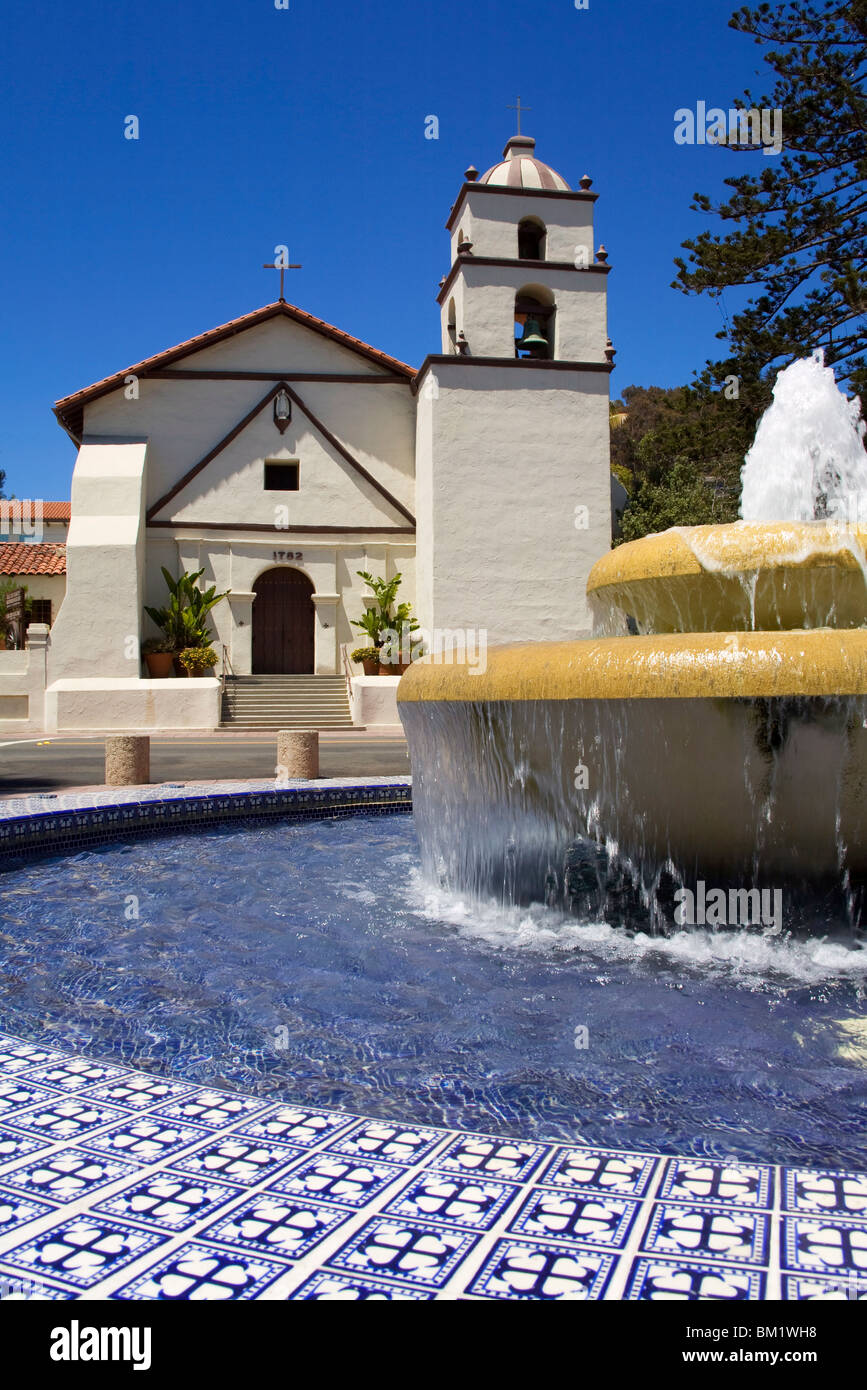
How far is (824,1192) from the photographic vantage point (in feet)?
7.21

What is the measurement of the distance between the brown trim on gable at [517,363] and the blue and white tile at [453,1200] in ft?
74.2

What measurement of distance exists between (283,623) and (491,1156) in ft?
79.0

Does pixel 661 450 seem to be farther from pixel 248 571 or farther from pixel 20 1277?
pixel 20 1277

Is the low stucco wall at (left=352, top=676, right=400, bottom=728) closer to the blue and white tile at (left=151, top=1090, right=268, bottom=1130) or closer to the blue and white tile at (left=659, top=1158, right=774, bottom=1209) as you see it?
the blue and white tile at (left=151, top=1090, right=268, bottom=1130)

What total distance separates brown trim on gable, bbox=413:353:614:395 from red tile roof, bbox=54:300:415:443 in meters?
2.46

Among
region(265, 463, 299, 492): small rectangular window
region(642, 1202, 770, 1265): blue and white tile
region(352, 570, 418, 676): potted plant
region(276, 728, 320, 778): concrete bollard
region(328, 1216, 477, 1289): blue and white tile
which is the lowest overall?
region(642, 1202, 770, 1265): blue and white tile

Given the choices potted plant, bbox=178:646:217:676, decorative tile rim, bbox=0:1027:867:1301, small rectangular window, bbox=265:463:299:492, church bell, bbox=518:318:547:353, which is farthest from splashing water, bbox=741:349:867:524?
small rectangular window, bbox=265:463:299:492

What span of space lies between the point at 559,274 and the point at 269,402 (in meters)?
7.92

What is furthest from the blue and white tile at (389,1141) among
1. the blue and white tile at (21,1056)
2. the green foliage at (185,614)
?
the green foliage at (185,614)

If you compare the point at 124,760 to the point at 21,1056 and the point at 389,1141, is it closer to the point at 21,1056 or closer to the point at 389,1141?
the point at 21,1056

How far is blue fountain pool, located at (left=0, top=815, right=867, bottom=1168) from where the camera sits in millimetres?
2828

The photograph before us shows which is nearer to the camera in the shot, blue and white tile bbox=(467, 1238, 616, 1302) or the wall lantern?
blue and white tile bbox=(467, 1238, 616, 1302)
